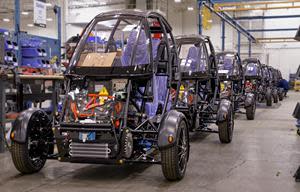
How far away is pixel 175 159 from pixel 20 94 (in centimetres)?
459

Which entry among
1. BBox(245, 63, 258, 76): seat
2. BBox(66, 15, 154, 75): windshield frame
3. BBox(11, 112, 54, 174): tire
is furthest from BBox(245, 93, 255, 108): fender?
BBox(11, 112, 54, 174): tire

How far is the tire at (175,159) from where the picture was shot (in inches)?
200

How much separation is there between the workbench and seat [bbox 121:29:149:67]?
7.62ft

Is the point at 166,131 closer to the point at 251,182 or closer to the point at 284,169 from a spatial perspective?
the point at 251,182

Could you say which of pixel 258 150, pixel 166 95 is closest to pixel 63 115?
pixel 166 95

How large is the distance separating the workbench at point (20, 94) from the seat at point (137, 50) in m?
2.32

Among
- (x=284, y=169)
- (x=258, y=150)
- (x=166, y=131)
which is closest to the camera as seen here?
(x=166, y=131)

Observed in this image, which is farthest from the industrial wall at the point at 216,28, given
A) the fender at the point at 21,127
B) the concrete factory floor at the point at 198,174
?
the fender at the point at 21,127

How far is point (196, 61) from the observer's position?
8.74 m

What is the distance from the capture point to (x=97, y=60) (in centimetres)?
566

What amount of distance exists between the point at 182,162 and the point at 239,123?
6.59 metres

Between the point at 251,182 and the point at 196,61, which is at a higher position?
the point at 196,61

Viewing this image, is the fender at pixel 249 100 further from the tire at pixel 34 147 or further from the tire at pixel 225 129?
the tire at pixel 34 147

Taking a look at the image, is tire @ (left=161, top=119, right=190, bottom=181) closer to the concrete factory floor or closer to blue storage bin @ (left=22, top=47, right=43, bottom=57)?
the concrete factory floor
